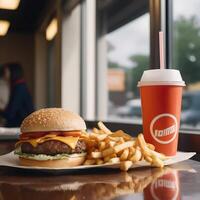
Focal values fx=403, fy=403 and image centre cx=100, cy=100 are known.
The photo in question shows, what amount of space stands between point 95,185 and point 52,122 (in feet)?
0.85

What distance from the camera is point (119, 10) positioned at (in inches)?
147

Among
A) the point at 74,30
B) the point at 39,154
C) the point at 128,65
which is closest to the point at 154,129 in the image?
the point at 39,154

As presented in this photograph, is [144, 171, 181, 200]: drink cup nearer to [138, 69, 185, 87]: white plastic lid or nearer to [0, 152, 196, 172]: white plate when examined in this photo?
[0, 152, 196, 172]: white plate

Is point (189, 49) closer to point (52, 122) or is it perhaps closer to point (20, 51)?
point (52, 122)

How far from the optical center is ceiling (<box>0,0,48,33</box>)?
6.14 m

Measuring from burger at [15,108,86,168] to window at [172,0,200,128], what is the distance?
1341 millimetres

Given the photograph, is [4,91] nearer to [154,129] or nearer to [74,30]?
[74,30]

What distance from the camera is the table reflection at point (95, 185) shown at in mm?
783

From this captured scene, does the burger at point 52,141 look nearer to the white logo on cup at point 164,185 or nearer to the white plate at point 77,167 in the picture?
the white plate at point 77,167

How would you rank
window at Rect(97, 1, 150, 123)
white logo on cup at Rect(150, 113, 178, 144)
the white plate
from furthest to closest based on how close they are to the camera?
window at Rect(97, 1, 150, 123), white logo on cup at Rect(150, 113, 178, 144), the white plate

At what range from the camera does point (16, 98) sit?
17.0 ft

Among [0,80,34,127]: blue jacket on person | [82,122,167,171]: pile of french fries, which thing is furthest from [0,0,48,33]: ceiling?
[82,122,167,171]: pile of french fries

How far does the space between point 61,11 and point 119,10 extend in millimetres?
1562

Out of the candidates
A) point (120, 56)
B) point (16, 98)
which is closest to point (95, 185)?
point (120, 56)
